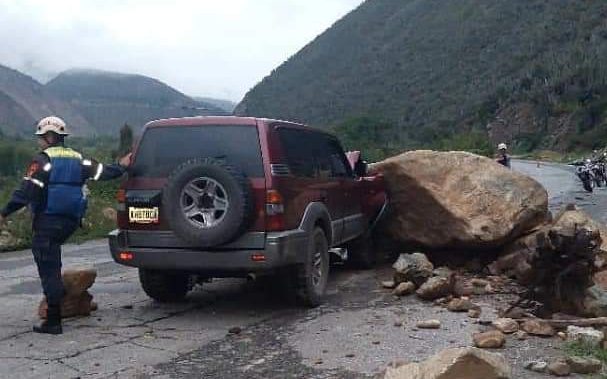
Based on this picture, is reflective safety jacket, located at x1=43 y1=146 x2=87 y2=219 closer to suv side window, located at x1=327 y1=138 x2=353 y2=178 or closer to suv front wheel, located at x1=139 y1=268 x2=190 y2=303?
suv front wheel, located at x1=139 y1=268 x2=190 y2=303

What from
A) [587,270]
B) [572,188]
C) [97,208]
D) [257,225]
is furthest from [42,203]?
[572,188]

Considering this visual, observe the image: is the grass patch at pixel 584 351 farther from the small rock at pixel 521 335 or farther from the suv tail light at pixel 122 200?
the suv tail light at pixel 122 200

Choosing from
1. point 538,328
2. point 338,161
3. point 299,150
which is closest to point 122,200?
point 299,150

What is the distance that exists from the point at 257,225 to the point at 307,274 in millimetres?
809

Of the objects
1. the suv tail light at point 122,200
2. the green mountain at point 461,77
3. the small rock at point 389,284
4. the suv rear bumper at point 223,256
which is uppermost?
the green mountain at point 461,77

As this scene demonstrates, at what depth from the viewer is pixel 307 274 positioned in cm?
776

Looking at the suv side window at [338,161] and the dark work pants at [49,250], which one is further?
the suv side window at [338,161]

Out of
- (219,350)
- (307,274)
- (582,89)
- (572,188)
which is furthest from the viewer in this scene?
(582,89)

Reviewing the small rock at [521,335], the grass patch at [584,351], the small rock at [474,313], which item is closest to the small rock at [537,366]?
the grass patch at [584,351]

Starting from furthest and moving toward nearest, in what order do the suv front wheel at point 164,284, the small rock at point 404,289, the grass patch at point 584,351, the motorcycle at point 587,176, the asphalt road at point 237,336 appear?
the motorcycle at point 587,176
the small rock at point 404,289
the suv front wheel at point 164,284
the asphalt road at point 237,336
the grass patch at point 584,351

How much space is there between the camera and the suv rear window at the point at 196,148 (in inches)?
295

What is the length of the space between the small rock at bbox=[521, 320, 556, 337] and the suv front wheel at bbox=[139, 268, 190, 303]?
11.0 feet

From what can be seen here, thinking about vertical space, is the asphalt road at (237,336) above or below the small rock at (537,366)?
below

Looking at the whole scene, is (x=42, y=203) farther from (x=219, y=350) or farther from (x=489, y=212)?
(x=489, y=212)
